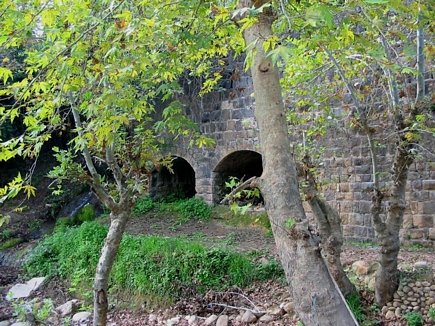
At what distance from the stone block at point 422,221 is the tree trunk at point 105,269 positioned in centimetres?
384

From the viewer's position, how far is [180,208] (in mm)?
8758

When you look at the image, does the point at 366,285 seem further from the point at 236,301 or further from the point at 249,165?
the point at 249,165

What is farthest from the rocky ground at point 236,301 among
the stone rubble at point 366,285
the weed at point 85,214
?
the weed at point 85,214

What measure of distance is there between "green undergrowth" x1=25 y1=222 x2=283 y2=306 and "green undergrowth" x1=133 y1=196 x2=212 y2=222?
2.05 metres

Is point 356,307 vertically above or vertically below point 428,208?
below

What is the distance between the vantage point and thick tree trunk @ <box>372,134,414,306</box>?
10.9ft

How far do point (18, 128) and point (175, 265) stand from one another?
648 cm

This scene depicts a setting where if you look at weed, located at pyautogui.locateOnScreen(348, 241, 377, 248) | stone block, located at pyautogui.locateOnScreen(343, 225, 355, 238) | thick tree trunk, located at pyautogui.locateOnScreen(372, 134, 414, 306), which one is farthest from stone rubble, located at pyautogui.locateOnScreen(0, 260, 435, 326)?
stone block, located at pyautogui.locateOnScreen(343, 225, 355, 238)

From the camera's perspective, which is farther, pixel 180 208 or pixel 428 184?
pixel 180 208

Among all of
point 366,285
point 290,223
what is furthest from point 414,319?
point 290,223

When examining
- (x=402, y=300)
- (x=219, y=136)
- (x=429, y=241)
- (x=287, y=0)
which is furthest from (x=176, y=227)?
(x=287, y=0)

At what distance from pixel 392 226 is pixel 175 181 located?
732 centimetres

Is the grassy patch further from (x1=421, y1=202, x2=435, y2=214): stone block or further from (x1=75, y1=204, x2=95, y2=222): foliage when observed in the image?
(x1=75, y1=204, x2=95, y2=222): foliage

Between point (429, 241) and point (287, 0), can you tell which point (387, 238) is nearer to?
point (287, 0)
